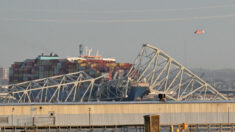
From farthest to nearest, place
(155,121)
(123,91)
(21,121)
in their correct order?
(123,91) < (21,121) < (155,121)

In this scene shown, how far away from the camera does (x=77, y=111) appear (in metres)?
96.2

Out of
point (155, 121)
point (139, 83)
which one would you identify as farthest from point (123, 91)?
point (155, 121)

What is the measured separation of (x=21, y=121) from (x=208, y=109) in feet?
97.5

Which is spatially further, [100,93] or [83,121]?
[100,93]

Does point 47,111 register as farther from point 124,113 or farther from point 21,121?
point 124,113

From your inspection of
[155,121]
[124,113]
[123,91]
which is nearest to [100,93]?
[123,91]

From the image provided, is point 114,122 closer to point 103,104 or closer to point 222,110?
point 103,104

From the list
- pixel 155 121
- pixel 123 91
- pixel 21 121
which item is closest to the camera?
pixel 155 121

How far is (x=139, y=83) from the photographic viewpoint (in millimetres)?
187500

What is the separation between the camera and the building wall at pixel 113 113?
9550 centimetres

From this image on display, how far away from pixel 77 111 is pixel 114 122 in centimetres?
619

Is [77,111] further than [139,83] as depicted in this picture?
No

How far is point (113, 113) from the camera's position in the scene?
9750 centimetres

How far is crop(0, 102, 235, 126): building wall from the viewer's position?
3760 inches
